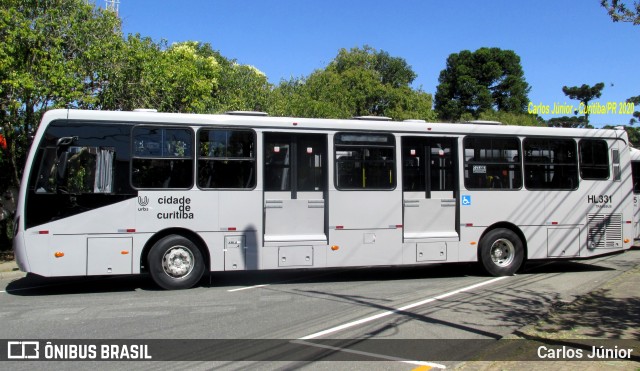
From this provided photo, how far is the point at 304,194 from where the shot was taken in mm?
10961

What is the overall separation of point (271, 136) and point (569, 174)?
23.0 ft

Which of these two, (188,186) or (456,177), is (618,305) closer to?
(456,177)

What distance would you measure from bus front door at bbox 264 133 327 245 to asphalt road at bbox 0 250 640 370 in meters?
1.10

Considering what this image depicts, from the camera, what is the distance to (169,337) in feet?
22.8

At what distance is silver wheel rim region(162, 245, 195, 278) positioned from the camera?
10102mm

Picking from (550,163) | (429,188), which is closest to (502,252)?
(429,188)

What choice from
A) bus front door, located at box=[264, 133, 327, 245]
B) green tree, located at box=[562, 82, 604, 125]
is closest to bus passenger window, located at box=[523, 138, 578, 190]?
bus front door, located at box=[264, 133, 327, 245]

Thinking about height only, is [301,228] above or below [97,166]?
below

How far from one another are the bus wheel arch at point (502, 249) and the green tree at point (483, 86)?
46158 mm

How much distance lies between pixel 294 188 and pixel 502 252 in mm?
4946

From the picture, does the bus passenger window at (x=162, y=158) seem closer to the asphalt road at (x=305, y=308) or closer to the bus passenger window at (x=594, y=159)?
the asphalt road at (x=305, y=308)

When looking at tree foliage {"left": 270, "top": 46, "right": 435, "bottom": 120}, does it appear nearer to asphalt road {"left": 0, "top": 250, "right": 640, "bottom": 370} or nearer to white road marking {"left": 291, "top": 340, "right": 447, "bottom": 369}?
asphalt road {"left": 0, "top": 250, "right": 640, "bottom": 370}

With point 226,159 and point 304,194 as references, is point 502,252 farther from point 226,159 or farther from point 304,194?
point 226,159

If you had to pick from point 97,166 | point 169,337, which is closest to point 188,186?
point 97,166
